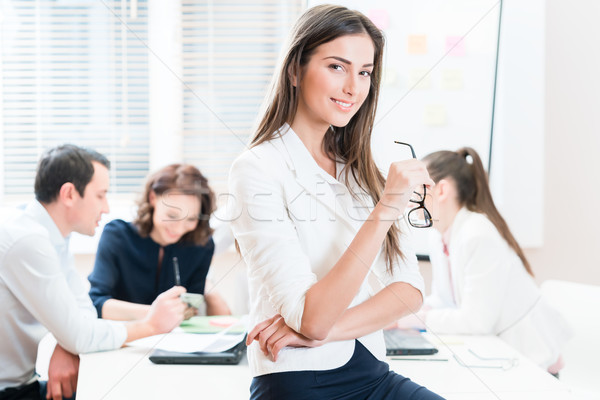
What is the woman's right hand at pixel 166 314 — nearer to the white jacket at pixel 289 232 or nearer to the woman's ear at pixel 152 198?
the white jacket at pixel 289 232

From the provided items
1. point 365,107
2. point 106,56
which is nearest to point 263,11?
point 106,56

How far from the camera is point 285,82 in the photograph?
3.80 ft

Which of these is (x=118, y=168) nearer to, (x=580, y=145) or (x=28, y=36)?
(x=28, y=36)

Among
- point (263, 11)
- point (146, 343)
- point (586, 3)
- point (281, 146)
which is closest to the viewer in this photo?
point (281, 146)

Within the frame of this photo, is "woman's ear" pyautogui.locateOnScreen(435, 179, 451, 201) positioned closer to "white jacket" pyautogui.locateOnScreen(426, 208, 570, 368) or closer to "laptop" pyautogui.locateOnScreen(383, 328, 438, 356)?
"white jacket" pyautogui.locateOnScreen(426, 208, 570, 368)

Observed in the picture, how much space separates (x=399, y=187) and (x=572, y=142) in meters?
2.21

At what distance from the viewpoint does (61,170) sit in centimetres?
180

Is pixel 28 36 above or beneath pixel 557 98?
above

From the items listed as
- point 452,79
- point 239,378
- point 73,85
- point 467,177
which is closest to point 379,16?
point 452,79

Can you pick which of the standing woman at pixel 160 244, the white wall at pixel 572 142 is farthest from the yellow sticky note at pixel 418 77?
the standing woman at pixel 160 244

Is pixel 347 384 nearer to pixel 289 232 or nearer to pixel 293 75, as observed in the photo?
pixel 289 232

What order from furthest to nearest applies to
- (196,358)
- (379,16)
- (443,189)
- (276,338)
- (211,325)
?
1. (379,16)
2. (443,189)
3. (211,325)
4. (196,358)
5. (276,338)

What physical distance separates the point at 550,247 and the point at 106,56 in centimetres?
250

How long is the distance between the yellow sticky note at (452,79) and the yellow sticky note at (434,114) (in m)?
0.11
